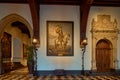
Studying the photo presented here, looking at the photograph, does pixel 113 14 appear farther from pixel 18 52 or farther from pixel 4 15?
pixel 18 52

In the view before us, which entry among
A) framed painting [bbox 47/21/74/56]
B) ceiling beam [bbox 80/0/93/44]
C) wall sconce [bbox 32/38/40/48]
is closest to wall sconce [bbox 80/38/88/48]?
ceiling beam [bbox 80/0/93/44]

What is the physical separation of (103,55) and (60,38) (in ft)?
9.68

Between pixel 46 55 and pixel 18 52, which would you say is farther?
pixel 18 52

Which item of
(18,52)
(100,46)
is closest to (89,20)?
(100,46)

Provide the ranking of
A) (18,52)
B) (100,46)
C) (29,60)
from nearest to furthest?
(29,60), (100,46), (18,52)

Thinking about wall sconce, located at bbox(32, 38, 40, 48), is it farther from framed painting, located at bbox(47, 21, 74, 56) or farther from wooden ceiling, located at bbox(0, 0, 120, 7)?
wooden ceiling, located at bbox(0, 0, 120, 7)

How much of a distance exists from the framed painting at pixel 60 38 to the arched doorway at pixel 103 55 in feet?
5.82

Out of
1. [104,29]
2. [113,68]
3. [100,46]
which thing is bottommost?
[113,68]

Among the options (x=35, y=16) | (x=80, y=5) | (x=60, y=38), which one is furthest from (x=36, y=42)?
(x=80, y=5)

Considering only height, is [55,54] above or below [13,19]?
below

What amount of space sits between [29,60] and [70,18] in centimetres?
353

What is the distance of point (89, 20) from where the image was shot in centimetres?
1539

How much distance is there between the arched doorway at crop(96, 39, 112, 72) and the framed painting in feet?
Result: 5.82

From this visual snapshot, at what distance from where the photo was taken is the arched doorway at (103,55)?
51.6 feet
